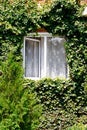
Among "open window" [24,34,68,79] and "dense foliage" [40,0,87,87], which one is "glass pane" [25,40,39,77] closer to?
"open window" [24,34,68,79]

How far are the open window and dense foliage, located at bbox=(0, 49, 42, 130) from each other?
519 centimetres

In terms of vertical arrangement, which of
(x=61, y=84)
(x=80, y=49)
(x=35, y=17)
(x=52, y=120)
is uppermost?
(x=35, y=17)

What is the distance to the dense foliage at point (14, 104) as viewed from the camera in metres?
10.2

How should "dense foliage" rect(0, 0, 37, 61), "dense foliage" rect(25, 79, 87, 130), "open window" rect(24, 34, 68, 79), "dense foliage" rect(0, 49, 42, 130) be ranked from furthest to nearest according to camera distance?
"open window" rect(24, 34, 68, 79) < "dense foliage" rect(0, 0, 37, 61) < "dense foliage" rect(25, 79, 87, 130) < "dense foliage" rect(0, 49, 42, 130)

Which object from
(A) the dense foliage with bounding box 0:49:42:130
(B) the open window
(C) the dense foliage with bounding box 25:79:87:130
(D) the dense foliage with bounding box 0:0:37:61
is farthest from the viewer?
(B) the open window

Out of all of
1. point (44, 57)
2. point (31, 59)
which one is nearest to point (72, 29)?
point (44, 57)

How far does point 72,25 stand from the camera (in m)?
15.6

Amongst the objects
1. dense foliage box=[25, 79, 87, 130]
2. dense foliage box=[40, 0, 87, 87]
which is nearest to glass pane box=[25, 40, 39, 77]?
dense foliage box=[25, 79, 87, 130]

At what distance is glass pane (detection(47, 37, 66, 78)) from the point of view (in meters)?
15.9

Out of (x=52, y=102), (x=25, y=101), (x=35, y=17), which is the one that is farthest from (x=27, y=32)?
(x=25, y=101)

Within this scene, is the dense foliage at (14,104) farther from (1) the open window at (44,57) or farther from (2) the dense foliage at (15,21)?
(1) the open window at (44,57)

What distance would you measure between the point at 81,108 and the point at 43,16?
3.41 meters

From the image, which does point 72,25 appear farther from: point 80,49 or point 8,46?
point 8,46


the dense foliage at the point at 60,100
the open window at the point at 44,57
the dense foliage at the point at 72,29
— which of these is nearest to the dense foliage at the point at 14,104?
the dense foliage at the point at 60,100
